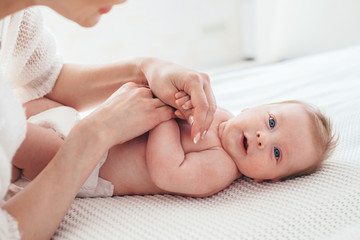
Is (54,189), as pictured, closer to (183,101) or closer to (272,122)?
(183,101)

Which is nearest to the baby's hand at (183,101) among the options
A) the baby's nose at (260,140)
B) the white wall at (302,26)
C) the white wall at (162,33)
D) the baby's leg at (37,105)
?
the baby's nose at (260,140)

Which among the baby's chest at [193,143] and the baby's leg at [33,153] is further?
the baby's chest at [193,143]

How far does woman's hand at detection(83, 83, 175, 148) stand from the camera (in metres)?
0.97

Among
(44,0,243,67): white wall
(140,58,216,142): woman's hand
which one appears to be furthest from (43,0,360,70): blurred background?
(140,58,216,142): woman's hand

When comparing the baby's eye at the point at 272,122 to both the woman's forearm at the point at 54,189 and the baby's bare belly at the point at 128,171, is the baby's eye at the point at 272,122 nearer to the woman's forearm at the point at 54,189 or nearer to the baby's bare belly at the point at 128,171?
the baby's bare belly at the point at 128,171

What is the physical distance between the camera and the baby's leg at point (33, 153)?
100 centimetres

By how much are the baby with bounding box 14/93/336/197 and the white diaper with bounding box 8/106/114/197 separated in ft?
0.04

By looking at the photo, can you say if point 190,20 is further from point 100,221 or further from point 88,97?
point 100,221

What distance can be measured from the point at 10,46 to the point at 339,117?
3.76 feet

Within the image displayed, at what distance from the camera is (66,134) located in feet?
3.65

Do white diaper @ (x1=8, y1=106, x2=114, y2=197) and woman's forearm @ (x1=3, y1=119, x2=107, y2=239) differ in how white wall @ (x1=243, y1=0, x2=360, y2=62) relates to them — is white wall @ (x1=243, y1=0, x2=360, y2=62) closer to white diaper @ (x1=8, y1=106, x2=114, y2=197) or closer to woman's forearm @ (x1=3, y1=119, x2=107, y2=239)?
white diaper @ (x1=8, y1=106, x2=114, y2=197)

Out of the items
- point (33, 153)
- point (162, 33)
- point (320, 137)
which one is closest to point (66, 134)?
point (33, 153)

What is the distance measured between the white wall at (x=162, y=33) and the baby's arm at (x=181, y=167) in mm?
1767

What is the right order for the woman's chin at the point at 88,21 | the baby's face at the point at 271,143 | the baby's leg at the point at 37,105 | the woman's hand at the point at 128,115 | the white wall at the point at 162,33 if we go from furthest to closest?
1. the white wall at the point at 162,33
2. the baby's leg at the point at 37,105
3. the baby's face at the point at 271,143
4. the woman's hand at the point at 128,115
5. the woman's chin at the point at 88,21
